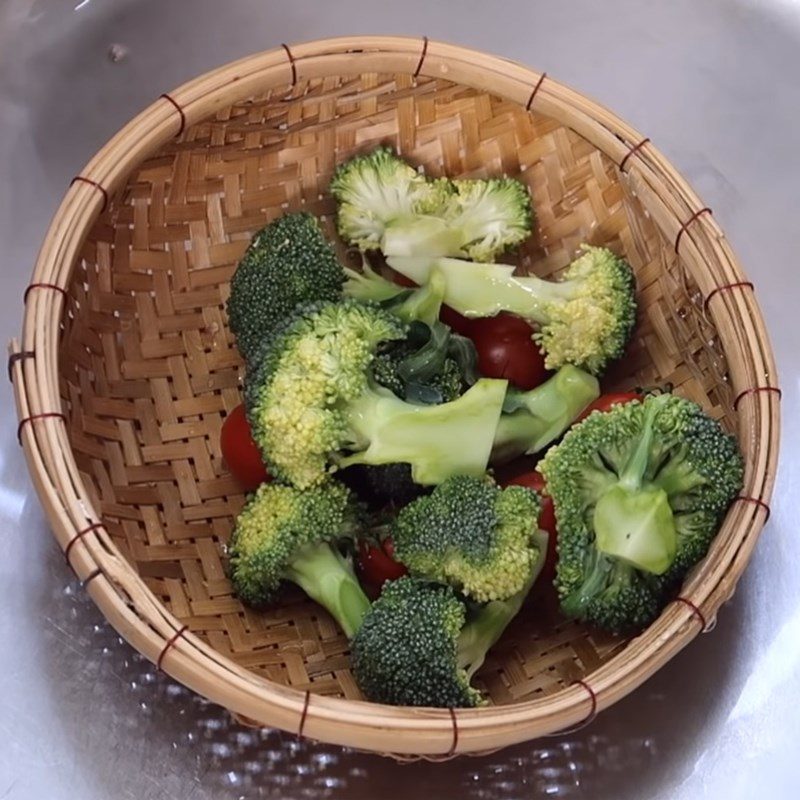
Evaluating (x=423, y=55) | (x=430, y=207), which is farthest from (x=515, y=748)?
(x=423, y=55)

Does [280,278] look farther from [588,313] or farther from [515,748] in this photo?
[515,748]

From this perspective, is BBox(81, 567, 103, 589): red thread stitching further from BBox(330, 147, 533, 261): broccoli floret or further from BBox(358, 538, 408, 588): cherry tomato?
BBox(330, 147, 533, 261): broccoli floret

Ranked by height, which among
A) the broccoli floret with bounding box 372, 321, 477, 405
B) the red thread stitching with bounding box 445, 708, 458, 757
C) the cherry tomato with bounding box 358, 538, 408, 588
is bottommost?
the cherry tomato with bounding box 358, 538, 408, 588

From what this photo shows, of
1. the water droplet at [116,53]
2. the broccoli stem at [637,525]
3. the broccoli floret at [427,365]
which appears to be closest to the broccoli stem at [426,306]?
the broccoli floret at [427,365]

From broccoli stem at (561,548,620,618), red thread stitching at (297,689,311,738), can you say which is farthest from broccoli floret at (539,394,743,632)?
red thread stitching at (297,689,311,738)

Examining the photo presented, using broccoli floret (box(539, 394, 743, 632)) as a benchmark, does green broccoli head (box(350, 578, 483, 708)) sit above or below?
below

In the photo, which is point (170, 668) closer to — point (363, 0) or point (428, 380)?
point (428, 380)
